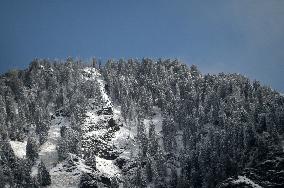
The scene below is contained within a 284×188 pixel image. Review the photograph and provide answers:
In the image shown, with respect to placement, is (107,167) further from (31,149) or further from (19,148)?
(19,148)

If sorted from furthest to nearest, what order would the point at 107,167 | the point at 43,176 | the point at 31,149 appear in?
1. the point at 107,167
2. the point at 31,149
3. the point at 43,176

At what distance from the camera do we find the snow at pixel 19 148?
17738cm

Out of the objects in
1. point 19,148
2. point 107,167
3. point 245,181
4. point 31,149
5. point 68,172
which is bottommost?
point 245,181

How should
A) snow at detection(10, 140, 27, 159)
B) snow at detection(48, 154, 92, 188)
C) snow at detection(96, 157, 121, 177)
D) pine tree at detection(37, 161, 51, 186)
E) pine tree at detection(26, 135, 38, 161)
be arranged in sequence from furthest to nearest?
1. snow at detection(96, 157, 121, 177)
2. snow at detection(10, 140, 27, 159)
3. pine tree at detection(26, 135, 38, 161)
4. snow at detection(48, 154, 92, 188)
5. pine tree at detection(37, 161, 51, 186)

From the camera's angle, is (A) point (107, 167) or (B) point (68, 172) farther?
(A) point (107, 167)

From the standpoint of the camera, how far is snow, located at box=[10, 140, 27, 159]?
177 meters

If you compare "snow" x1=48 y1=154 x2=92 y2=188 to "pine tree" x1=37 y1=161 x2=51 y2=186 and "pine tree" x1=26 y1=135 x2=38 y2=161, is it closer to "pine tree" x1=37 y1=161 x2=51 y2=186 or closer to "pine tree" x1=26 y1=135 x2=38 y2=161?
"pine tree" x1=37 y1=161 x2=51 y2=186

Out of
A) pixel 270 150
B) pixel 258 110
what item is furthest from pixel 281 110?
pixel 270 150

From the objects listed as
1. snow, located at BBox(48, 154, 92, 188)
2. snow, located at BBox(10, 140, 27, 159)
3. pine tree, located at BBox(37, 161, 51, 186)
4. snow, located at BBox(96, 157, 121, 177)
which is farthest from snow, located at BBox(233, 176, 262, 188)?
snow, located at BBox(10, 140, 27, 159)

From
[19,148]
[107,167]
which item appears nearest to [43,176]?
[19,148]

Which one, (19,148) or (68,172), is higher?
(19,148)

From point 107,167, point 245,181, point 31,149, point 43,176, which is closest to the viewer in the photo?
point 245,181

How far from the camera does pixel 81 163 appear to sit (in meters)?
174

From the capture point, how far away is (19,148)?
182750 millimetres
